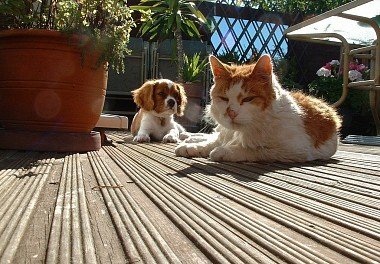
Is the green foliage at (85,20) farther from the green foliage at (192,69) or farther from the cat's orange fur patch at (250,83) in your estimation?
the green foliage at (192,69)

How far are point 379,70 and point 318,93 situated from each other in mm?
3244

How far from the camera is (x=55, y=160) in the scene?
1.92 meters

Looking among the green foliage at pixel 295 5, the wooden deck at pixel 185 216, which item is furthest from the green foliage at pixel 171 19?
the wooden deck at pixel 185 216

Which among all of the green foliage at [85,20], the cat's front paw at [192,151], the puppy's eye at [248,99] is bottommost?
the cat's front paw at [192,151]

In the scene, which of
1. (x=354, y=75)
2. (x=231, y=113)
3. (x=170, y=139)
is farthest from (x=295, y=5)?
(x=231, y=113)

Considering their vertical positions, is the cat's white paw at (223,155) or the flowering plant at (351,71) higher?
the flowering plant at (351,71)

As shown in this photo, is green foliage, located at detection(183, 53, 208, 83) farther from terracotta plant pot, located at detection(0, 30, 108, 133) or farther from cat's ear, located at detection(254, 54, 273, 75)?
cat's ear, located at detection(254, 54, 273, 75)

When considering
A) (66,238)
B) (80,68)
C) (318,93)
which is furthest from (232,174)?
(318,93)

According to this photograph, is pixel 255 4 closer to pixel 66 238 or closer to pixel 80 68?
pixel 80 68

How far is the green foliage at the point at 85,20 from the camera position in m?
2.41

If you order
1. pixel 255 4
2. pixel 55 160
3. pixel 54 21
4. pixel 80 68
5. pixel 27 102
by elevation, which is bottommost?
pixel 55 160

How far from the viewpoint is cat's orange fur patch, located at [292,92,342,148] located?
7.43 feet

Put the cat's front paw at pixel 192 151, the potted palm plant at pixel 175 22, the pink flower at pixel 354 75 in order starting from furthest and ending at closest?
the potted palm plant at pixel 175 22 → the pink flower at pixel 354 75 → the cat's front paw at pixel 192 151

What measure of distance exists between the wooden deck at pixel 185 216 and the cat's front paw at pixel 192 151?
27.8 inches
